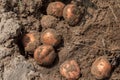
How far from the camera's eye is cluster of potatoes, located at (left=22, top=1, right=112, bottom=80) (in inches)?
121

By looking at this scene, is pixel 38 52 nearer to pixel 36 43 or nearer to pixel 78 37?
pixel 36 43

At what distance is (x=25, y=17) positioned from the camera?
10.6ft

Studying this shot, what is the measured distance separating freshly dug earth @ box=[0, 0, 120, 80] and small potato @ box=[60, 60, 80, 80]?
6cm

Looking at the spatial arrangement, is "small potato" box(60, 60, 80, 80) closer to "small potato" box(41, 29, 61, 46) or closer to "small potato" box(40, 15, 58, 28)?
"small potato" box(41, 29, 61, 46)

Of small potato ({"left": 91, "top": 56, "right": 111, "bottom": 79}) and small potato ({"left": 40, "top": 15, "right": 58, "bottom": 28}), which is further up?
small potato ({"left": 40, "top": 15, "right": 58, "bottom": 28})

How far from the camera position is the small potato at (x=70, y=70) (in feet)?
10.1

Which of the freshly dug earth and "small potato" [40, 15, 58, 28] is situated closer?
the freshly dug earth

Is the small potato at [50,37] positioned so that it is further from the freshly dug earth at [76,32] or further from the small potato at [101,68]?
the small potato at [101,68]

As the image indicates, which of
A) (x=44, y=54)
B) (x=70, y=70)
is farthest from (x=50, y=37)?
(x=70, y=70)

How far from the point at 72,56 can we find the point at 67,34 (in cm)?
23

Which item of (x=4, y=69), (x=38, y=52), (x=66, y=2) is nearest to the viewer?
(x=4, y=69)

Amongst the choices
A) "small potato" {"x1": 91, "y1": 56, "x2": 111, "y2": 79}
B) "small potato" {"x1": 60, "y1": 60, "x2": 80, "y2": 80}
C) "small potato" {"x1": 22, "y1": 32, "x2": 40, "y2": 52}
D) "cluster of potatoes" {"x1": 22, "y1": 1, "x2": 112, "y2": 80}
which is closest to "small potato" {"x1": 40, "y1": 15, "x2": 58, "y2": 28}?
"cluster of potatoes" {"x1": 22, "y1": 1, "x2": 112, "y2": 80}

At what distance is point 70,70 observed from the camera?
3.08 meters

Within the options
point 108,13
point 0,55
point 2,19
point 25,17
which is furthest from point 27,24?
point 108,13
